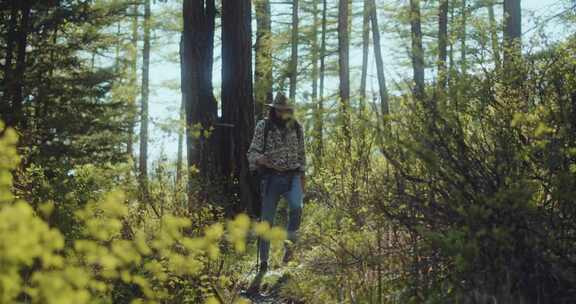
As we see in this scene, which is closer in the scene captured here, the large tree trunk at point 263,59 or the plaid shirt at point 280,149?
the plaid shirt at point 280,149

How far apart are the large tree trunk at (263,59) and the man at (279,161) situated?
11.0 m

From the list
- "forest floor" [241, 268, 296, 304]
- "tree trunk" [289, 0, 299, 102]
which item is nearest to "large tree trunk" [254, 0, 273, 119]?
"tree trunk" [289, 0, 299, 102]

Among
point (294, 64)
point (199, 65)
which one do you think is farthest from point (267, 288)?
point (294, 64)

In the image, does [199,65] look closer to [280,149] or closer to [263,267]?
[280,149]

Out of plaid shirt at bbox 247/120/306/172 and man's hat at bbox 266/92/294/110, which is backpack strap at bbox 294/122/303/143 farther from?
man's hat at bbox 266/92/294/110

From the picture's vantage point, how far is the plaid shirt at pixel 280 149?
19.2 ft

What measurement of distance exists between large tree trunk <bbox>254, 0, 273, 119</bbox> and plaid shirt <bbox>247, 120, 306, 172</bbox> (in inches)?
435

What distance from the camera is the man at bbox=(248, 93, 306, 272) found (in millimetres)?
5852

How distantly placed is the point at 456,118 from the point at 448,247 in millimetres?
718

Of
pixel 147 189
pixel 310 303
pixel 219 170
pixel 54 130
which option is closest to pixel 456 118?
pixel 310 303

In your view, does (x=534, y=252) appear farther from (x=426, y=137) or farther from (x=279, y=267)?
(x=279, y=267)

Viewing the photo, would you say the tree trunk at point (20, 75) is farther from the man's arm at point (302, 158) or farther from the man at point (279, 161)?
the man's arm at point (302, 158)

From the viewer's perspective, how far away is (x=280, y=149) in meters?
5.85

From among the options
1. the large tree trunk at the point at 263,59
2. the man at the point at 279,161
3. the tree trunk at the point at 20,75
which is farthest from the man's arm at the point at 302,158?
the large tree trunk at the point at 263,59
